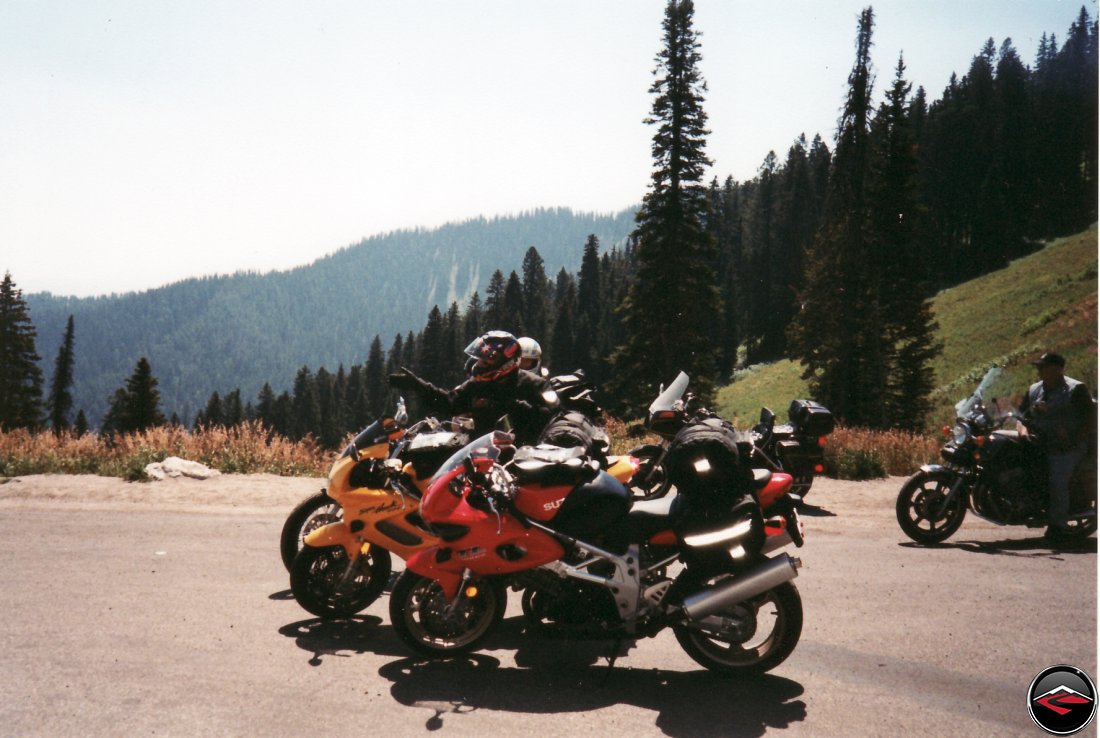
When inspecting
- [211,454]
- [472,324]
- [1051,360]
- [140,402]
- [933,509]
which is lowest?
[933,509]

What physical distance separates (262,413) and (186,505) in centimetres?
12140

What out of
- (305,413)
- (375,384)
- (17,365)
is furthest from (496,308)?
(17,365)

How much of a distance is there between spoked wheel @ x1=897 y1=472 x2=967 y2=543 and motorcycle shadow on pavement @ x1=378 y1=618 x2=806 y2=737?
4.76m

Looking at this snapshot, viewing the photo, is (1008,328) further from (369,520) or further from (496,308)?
(496,308)

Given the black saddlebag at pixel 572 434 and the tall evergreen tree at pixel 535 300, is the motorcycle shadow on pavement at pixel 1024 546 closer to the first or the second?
the black saddlebag at pixel 572 434

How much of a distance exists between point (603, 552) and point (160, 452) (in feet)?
36.0

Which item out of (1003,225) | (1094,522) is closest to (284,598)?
(1094,522)

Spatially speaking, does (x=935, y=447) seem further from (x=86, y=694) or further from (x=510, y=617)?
(x=86, y=694)

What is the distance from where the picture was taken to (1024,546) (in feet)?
26.9

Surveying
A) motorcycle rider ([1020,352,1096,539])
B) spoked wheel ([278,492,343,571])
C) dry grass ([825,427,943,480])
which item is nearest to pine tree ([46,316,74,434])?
dry grass ([825,427,943,480])

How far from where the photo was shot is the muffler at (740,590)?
4.39 m

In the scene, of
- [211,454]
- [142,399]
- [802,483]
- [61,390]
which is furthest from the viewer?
[142,399]

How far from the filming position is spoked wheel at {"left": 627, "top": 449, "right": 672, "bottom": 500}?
7.77m

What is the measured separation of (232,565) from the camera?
707cm
